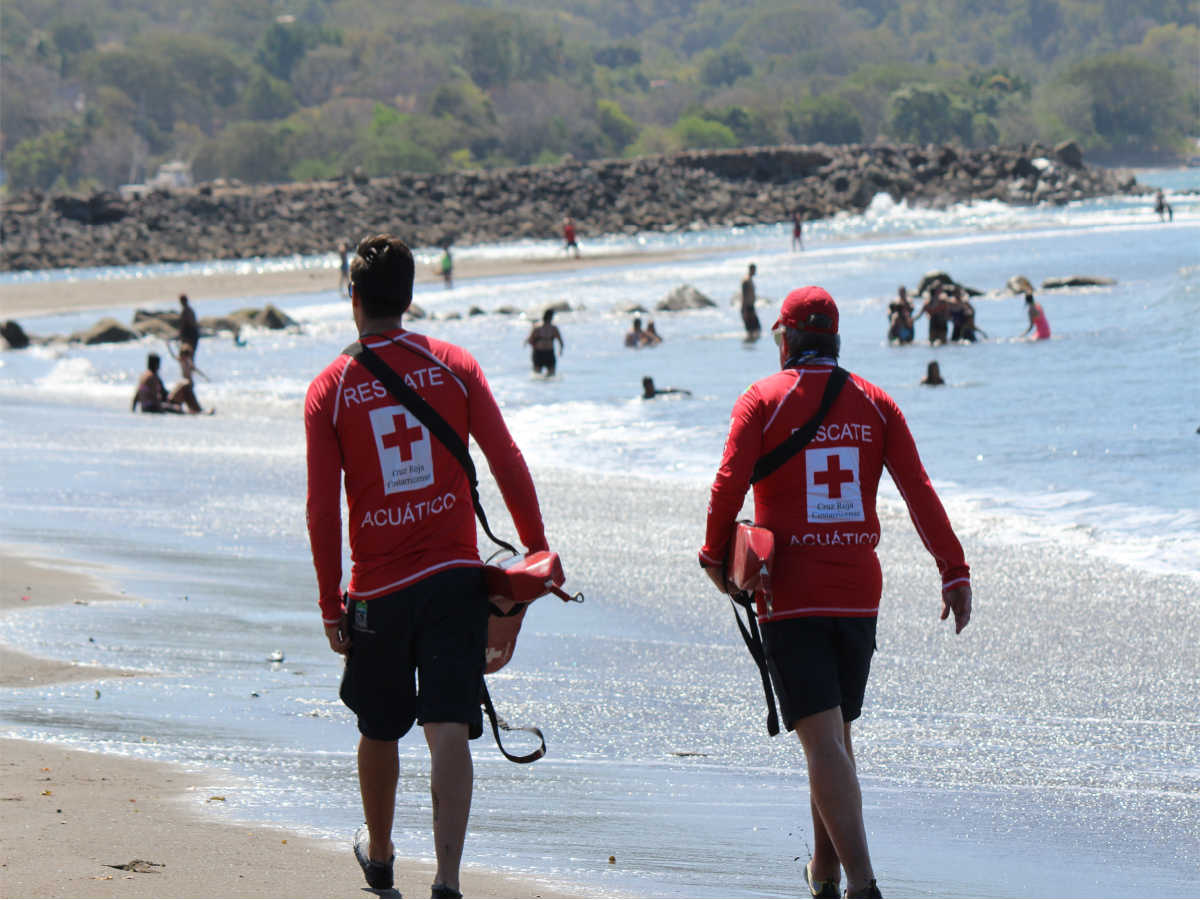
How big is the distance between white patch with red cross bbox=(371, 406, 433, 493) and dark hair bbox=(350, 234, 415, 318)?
307 millimetres

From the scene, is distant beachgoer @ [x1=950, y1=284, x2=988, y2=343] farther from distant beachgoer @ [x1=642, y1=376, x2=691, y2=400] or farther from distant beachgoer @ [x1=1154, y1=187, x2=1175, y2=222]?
distant beachgoer @ [x1=1154, y1=187, x2=1175, y2=222]

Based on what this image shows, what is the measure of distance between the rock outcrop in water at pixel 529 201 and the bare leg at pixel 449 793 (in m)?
71.2

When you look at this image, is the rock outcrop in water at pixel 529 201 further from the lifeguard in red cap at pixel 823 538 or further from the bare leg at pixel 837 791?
the bare leg at pixel 837 791

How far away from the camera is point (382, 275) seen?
4.20 m

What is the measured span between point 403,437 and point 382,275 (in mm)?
437

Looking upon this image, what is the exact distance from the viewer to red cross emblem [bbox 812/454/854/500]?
4305 mm

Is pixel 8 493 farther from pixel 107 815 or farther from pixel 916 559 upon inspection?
pixel 107 815

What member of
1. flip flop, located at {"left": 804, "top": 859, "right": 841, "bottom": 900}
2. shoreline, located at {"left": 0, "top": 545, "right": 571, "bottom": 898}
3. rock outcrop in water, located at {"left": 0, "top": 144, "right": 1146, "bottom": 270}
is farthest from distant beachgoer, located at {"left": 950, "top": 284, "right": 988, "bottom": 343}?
rock outcrop in water, located at {"left": 0, "top": 144, "right": 1146, "bottom": 270}

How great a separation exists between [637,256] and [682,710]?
5758 cm

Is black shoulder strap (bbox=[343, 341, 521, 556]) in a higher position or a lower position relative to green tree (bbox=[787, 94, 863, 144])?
lower

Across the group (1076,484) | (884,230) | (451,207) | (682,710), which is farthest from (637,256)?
(682,710)

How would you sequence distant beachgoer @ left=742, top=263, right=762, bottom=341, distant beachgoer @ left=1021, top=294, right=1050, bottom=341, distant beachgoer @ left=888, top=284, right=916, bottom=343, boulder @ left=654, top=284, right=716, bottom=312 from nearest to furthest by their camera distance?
distant beachgoer @ left=1021, top=294, right=1050, bottom=341, distant beachgoer @ left=888, top=284, right=916, bottom=343, distant beachgoer @ left=742, top=263, right=762, bottom=341, boulder @ left=654, top=284, right=716, bottom=312

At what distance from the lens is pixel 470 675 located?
4.06 metres

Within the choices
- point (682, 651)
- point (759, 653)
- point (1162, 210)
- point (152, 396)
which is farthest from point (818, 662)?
point (1162, 210)
